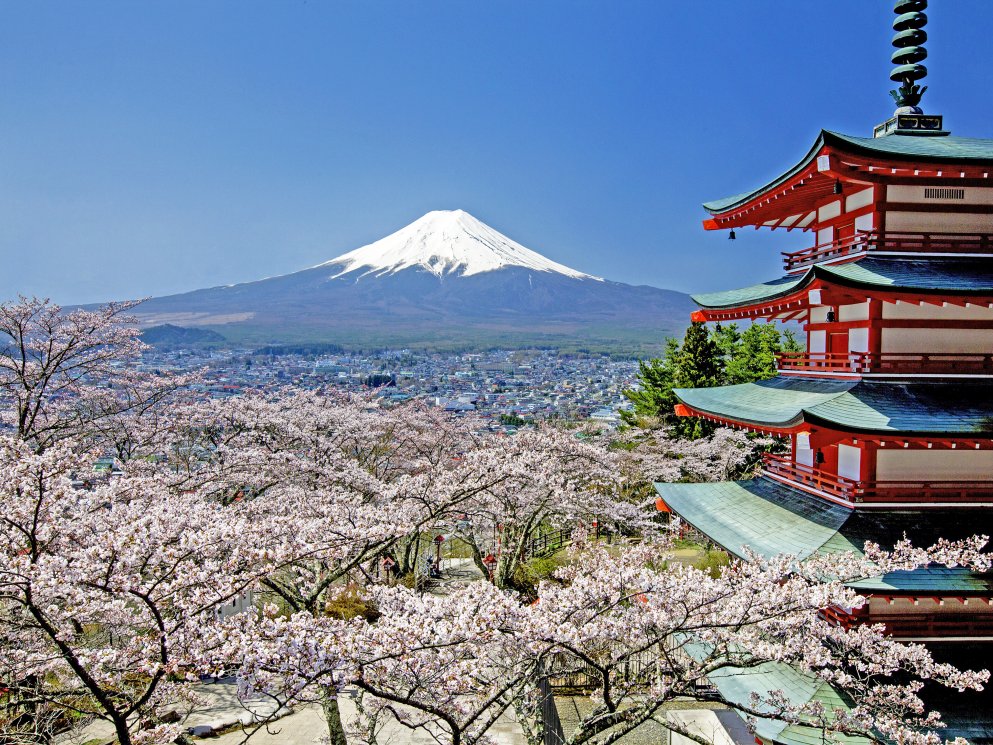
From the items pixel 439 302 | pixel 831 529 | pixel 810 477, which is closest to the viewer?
pixel 831 529

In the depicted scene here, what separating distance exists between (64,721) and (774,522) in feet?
33.1

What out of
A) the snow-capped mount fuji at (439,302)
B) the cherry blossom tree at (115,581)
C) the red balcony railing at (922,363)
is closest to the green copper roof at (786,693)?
the red balcony railing at (922,363)

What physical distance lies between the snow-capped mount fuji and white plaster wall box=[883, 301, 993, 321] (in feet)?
233

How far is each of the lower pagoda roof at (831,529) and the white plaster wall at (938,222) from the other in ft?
10.3

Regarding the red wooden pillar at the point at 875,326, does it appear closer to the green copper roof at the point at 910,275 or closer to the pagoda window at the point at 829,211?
the green copper roof at the point at 910,275

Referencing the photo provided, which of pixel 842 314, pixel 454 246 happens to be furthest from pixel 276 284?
pixel 842 314

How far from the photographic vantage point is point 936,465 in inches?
247

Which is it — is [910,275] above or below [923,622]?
above

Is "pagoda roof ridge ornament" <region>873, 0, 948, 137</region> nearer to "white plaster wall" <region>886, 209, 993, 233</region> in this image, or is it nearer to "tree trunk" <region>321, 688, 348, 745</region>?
"white plaster wall" <region>886, 209, 993, 233</region>

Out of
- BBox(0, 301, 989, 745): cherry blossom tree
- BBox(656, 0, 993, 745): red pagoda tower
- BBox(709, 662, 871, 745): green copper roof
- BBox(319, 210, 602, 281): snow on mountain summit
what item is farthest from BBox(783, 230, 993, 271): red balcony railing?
BBox(319, 210, 602, 281): snow on mountain summit

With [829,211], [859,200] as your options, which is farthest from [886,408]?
[829,211]

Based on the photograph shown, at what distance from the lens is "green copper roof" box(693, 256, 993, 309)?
5770 mm

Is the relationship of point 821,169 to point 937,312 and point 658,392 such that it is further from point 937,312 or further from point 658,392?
point 658,392

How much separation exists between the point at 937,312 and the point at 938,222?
1101 millimetres
